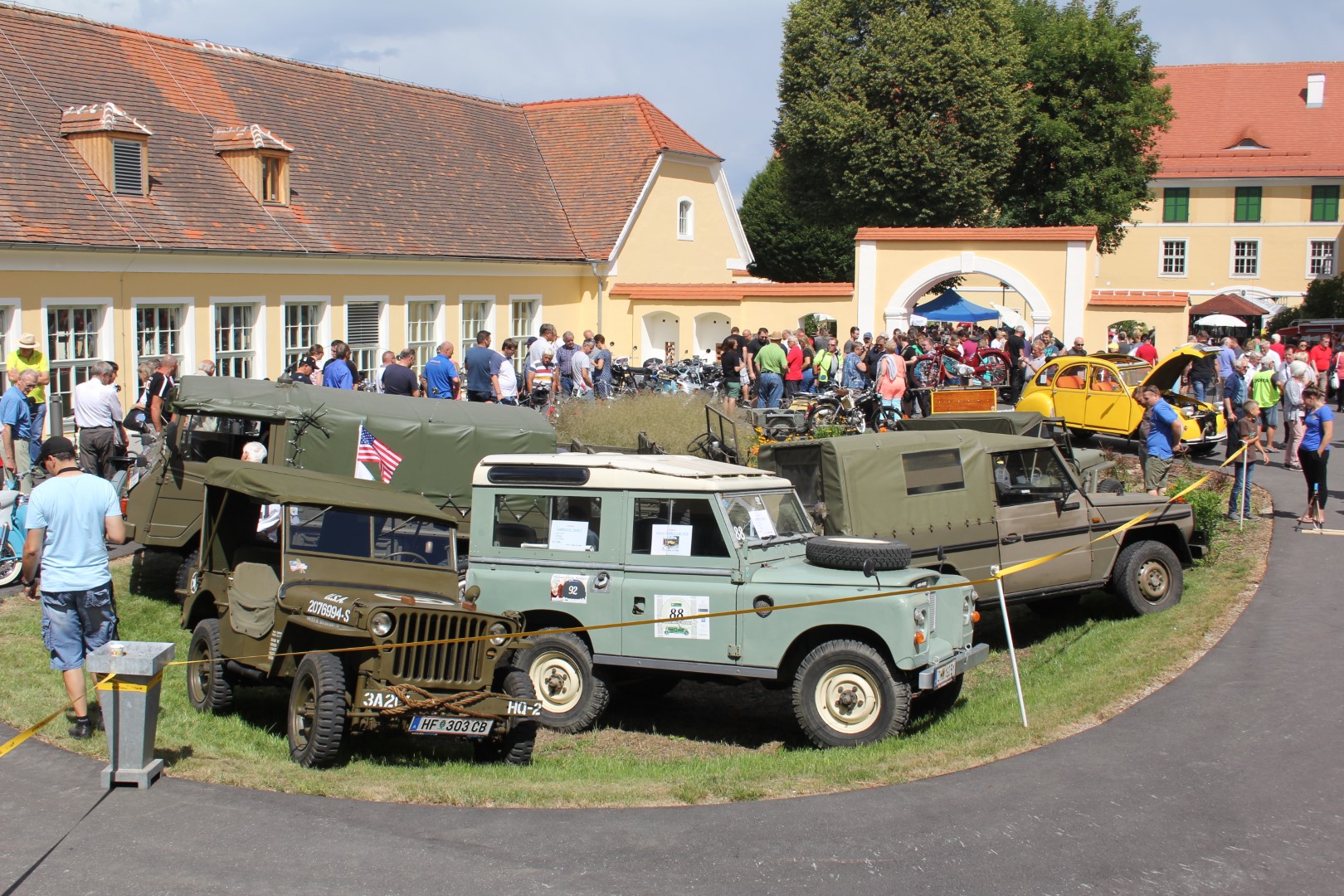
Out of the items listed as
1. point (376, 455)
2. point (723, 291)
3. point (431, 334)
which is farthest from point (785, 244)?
point (376, 455)

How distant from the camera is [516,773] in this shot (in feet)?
30.5

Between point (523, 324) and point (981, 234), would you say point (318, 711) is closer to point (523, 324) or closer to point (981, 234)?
point (523, 324)

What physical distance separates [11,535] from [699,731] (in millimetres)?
7501

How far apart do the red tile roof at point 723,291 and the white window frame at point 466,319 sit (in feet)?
12.9

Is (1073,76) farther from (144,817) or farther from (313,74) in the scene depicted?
(144,817)

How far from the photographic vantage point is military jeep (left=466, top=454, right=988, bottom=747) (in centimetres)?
994

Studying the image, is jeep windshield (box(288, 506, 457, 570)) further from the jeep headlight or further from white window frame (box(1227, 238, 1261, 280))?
white window frame (box(1227, 238, 1261, 280))

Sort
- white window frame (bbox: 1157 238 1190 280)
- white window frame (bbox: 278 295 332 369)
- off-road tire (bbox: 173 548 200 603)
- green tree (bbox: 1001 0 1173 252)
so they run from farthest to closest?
1. white window frame (bbox: 1157 238 1190 280)
2. green tree (bbox: 1001 0 1173 252)
3. white window frame (bbox: 278 295 332 369)
4. off-road tire (bbox: 173 548 200 603)

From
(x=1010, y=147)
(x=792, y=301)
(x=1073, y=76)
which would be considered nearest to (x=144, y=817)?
(x=792, y=301)

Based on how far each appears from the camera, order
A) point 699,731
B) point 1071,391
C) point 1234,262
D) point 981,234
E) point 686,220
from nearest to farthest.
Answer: point 699,731 < point 1071,391 < point 981,234 < point 686,220 < point 1234,262

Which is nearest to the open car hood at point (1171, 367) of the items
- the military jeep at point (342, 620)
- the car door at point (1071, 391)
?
the car door at point (1071, 391)

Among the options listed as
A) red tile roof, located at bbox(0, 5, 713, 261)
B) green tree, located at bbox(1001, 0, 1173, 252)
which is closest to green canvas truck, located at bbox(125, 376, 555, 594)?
red tile roof, located at bbox(0, 5, 713, 261)

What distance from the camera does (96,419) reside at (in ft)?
51.3

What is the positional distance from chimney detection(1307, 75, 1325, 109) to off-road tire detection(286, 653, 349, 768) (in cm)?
6209
